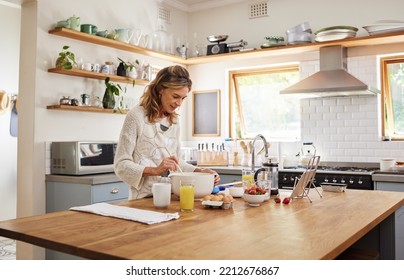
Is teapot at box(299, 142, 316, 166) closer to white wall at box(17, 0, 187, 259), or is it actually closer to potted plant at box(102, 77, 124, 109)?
potted plant at box(102, 77, 124, 109)

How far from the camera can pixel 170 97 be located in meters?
2.63

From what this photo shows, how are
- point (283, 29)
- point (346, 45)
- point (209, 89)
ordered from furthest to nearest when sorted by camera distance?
point (209, 89) → point (283, 29) → point (346, 45)

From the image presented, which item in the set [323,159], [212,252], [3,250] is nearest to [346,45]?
[323,159]

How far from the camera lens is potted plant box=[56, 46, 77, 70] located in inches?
159

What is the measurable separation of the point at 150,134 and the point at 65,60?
195 cm

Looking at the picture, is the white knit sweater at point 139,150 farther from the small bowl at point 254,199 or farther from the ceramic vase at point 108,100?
the ceramic vase at point 108,100

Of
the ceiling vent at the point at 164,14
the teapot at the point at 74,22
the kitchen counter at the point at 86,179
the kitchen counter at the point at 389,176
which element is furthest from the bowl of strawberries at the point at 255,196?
the ceiling vent at the point at 164,14

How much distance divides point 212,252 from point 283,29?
4390mm

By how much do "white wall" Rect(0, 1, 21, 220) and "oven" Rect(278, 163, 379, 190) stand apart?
3872 mm

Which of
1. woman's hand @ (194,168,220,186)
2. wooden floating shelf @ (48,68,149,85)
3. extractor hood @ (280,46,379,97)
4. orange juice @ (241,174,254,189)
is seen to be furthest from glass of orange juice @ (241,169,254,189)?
wooden floating shelf @ (48,68,149,85)

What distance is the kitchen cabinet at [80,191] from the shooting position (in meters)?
3.74

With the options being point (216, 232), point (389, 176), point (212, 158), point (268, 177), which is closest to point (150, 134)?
point (268, 177)

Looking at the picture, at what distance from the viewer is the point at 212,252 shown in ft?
4.34

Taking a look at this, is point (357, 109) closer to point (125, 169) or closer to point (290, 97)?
point (290, 97)
